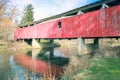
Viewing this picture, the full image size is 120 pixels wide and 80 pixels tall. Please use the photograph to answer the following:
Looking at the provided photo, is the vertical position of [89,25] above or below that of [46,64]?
above

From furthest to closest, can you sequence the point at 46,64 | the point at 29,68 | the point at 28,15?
the point at 28,15 → the point at 46,64 → the point at 29,68

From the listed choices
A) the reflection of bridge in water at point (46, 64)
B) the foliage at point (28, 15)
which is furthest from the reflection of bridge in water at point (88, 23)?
the foliage at point (28, 15)

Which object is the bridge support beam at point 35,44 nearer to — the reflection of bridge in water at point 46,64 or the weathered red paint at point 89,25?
the weathered red paint at point 89,25

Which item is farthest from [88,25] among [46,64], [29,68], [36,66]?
[29,68]

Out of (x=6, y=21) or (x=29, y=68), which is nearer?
(x=29, y=68)

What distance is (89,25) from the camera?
18188 mm

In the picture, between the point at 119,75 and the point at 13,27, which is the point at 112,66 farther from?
the point at 13,27

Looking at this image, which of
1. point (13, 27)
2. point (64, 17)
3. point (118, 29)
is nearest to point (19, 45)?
point (13, 27)

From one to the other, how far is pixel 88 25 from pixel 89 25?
16cm

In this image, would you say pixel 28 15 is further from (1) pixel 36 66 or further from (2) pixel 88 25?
(1) pixel 36 66

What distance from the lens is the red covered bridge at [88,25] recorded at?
15.5 m

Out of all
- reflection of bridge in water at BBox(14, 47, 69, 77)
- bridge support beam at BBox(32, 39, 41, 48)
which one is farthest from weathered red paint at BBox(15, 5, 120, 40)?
bridge support beam at BBox(32, 39, 41, 48)

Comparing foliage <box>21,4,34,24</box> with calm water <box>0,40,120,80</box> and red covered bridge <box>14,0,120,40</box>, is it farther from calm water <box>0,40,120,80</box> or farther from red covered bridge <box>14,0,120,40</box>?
calm water <box>0,40,120,80</box>

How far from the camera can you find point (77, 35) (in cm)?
1989
